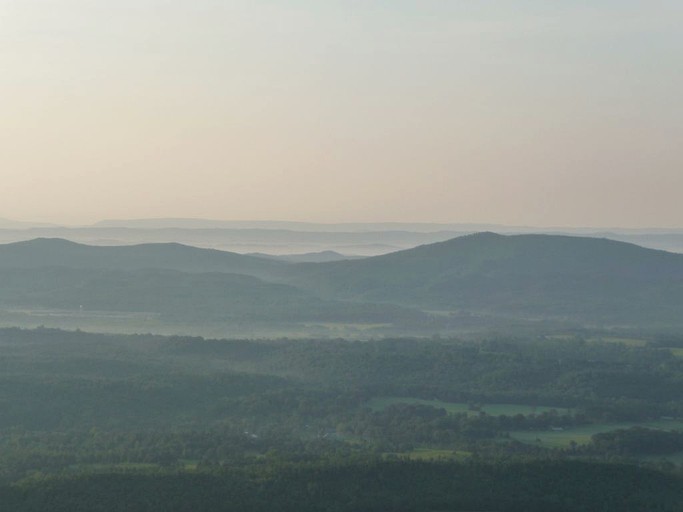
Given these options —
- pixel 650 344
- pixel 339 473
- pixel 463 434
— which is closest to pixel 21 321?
pixel 650 344

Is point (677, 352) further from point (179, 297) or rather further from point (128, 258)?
point (128, 258)

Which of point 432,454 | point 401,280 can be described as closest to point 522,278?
point 401,280

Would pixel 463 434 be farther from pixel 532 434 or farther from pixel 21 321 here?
pixel 21 321

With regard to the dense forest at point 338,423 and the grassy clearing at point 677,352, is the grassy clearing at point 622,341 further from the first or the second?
the grassy clearing at point 677,352

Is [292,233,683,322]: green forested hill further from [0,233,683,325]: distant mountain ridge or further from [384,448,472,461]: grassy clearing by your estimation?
[384,448,472,461]: grassy clearing

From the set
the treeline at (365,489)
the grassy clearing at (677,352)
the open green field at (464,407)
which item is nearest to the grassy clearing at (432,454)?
the treeline at (365,489)

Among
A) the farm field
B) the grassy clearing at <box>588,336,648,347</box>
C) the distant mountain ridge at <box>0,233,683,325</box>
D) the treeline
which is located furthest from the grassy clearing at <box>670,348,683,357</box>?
the treeline
